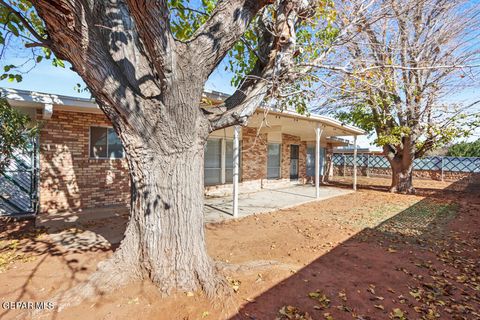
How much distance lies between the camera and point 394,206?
8430 millimetres

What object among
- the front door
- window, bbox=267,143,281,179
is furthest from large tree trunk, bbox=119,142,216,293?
the front door

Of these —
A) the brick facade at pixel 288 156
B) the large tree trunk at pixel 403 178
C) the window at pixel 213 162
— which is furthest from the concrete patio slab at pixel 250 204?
the large tree trunk at pixel 403 178

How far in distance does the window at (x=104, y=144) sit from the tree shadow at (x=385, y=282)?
6.17 metres

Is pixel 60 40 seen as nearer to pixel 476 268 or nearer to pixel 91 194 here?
pixel 91 194

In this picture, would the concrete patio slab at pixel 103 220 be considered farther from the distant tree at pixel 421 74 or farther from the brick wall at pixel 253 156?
the distant tree at pixel 421 74

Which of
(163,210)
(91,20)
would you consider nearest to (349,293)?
(163,210)

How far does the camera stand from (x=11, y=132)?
509 cm

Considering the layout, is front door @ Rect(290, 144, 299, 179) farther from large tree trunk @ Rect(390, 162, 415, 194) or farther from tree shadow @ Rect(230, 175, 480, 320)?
tree shadow @ Rect(230, 175, 480, 320)

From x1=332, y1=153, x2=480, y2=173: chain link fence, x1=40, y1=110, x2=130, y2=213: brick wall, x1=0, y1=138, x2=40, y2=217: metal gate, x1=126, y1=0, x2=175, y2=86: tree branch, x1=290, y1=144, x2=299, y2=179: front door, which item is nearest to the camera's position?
x1=126, y1=0, x2=175, y2=86: tree branch

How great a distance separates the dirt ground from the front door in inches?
276

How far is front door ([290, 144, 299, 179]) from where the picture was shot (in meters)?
13.3

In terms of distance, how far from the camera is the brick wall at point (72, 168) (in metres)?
6.31

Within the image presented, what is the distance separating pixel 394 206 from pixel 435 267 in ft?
16.7

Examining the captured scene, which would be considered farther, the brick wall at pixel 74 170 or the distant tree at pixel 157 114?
the brick wall at pixel 74 170
